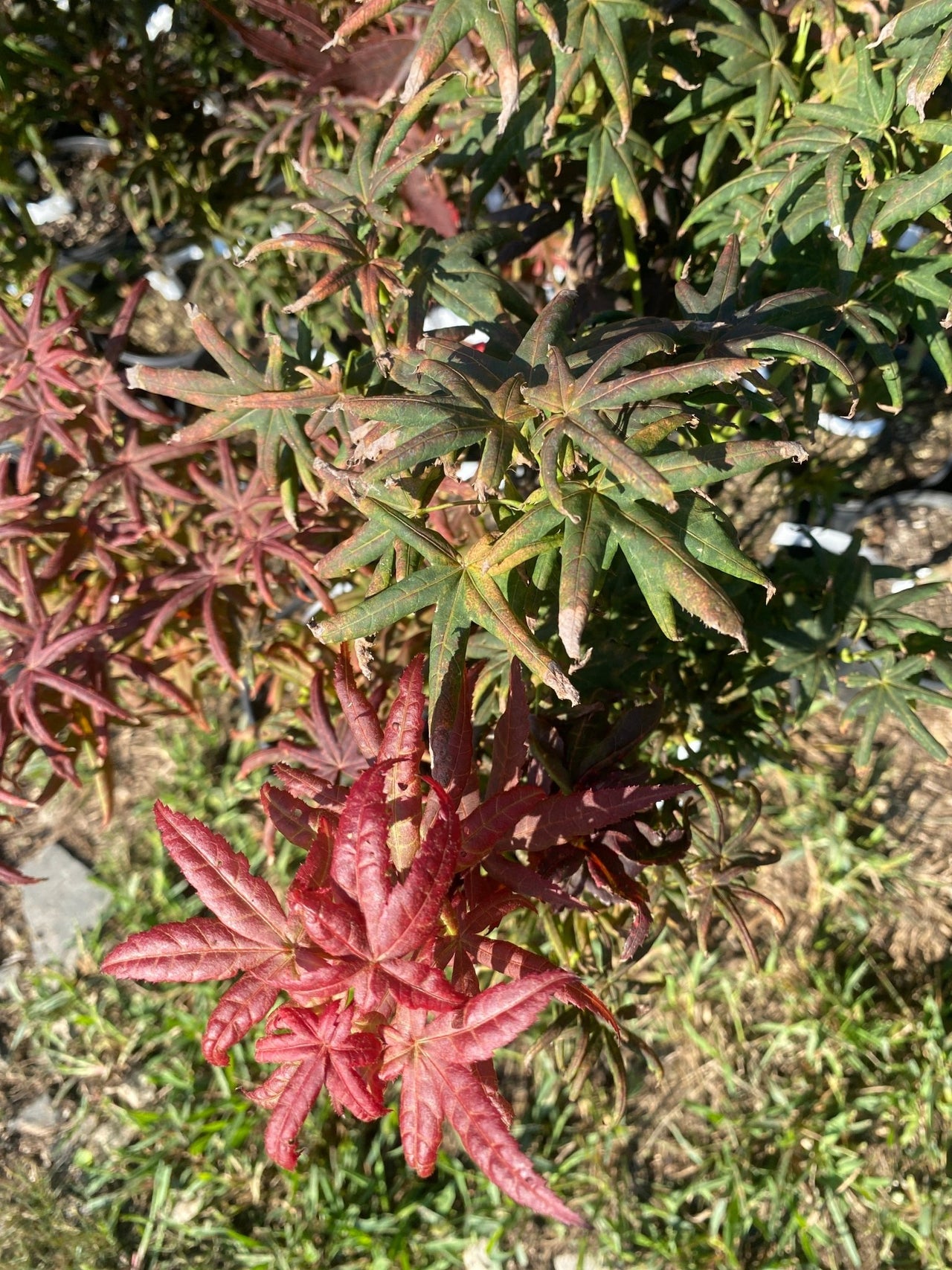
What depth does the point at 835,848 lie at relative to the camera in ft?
7.59

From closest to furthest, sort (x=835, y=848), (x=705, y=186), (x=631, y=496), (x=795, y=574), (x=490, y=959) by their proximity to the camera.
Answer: (x=631, y=496) < (x=490, y=959) < (x=705, y=186) < (x=795, y=574) < (x=835, y=848)

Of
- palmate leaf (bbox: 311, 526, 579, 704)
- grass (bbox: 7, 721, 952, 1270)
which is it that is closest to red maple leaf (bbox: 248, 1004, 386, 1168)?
palmate leaf (bbox: 311, 526, 579, 704)

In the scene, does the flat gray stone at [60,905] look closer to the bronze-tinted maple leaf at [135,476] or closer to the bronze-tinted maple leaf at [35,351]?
the bronze-tinted maple leaf at [135,476]

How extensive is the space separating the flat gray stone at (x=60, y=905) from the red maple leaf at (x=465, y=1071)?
188cm

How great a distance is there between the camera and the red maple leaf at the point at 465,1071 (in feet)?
Answer: 2.74

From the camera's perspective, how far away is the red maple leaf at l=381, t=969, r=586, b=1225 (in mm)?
834

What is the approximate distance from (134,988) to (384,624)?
1881mm

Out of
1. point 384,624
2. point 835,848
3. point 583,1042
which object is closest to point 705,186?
point 384,624

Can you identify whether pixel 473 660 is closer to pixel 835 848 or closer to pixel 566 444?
pixel 566 444

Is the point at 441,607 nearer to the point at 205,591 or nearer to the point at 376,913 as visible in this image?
the point at 376,913

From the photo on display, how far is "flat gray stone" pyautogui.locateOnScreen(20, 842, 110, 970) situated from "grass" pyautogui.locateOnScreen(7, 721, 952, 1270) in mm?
159

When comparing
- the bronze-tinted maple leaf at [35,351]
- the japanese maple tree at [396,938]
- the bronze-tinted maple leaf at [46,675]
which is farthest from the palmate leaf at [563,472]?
the bronze-tinted maple leaf at [35,351]

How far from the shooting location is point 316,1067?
0.94 m

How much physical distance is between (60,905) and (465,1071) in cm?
206
